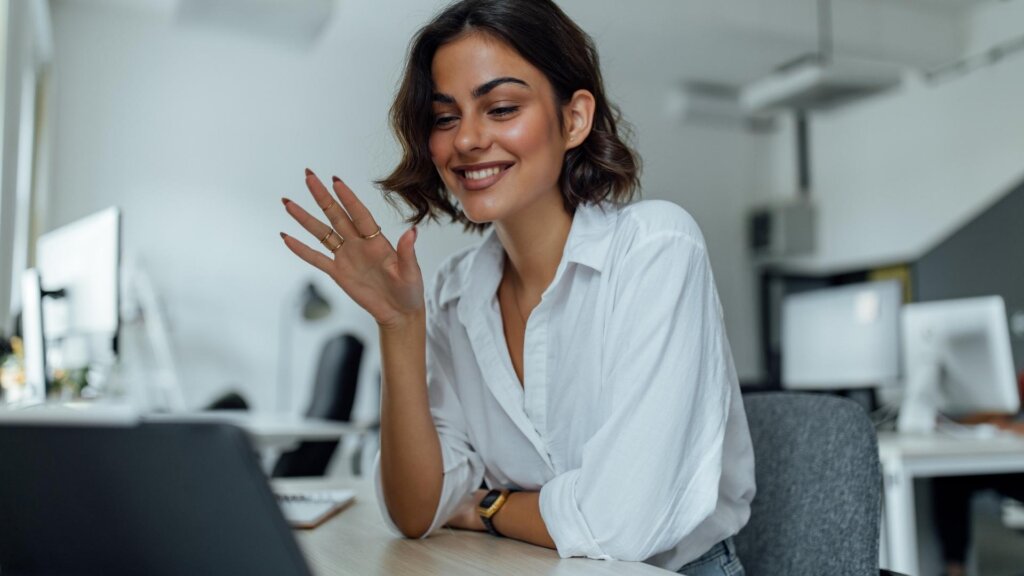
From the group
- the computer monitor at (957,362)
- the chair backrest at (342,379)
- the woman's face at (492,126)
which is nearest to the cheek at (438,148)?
the woman's face at (492,126)

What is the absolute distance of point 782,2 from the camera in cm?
586

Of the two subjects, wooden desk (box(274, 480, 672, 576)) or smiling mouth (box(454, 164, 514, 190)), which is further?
smiling mouth (box(454, 164, 514, 190))

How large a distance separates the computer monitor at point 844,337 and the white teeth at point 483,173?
2.13m

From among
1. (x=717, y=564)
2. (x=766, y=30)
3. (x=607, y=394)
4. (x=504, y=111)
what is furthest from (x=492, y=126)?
(x=766, y=30)

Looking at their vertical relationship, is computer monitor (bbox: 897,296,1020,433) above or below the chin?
below

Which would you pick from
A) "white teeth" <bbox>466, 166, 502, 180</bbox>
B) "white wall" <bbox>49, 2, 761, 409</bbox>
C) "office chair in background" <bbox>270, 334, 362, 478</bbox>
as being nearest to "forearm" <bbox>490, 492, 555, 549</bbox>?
"white teeth" <bbox>466, 166, 502, 180</bbox>

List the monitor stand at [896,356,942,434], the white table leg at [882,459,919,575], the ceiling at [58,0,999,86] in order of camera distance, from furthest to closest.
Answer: the ceiling at [58,0,999,86] → the monitor stand at [896,356,942,434] → the white table leg at [882,459,919,575]

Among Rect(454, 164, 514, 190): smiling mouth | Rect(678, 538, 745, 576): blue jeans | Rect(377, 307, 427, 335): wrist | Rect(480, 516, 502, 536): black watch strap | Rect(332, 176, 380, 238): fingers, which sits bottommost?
Rect(678, 538, 745, 576): blue jeans

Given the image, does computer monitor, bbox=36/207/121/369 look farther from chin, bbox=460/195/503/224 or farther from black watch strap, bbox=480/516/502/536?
black watch strap, bbox=480/516/502/536

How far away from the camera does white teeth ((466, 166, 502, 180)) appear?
1187 millimetres

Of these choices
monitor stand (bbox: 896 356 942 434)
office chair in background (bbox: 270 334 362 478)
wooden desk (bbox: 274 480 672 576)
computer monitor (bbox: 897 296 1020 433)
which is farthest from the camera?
office chair in background (bbox: 270 334 362 478)

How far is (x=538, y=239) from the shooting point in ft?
4.15

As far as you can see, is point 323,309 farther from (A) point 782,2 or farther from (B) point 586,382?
(B) point 586,382

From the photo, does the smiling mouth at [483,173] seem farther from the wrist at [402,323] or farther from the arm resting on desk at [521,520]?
the arm resting on desk at [521,520]
